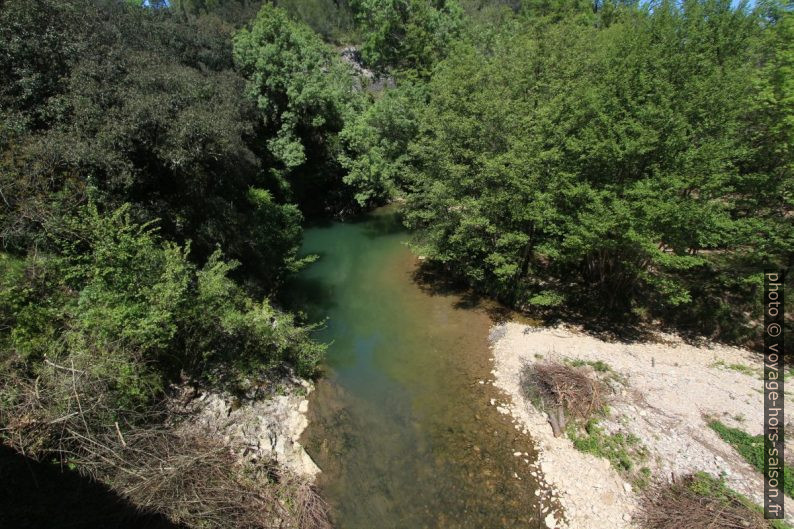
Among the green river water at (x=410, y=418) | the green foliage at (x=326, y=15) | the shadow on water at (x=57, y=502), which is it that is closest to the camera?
the shadow on water at (x=57, y=502)

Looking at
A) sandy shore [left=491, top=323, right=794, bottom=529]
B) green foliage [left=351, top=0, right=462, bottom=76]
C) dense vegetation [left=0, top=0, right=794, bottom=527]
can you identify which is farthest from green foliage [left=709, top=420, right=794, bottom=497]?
green foliage [left=351, top=0, right=462, bottom=76]

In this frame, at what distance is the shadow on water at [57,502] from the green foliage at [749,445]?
13023 mm

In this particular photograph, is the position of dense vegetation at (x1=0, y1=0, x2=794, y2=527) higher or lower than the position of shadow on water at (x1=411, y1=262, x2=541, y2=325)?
higher

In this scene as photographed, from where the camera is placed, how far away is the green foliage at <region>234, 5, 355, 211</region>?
24828 mm

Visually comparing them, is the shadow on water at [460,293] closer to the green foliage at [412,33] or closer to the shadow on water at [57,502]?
the shadow on water at [57,502]

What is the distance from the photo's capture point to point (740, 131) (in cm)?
1344

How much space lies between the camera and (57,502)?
6.56 meters

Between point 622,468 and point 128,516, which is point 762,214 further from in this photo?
point 128,516

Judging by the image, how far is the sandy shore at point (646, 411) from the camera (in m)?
9.18

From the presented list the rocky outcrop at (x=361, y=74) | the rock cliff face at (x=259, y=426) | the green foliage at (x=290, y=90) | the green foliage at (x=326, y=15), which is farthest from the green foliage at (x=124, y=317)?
the green foliage at (x=326, y=15)

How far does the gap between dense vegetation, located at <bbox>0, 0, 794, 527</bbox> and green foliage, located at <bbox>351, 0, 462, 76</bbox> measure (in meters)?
12.6

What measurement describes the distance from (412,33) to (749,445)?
110 ft

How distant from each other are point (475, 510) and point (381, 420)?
3.73 meters

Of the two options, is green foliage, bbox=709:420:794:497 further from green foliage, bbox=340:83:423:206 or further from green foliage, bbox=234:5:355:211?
green foliage, bbox=234:5:355:211
